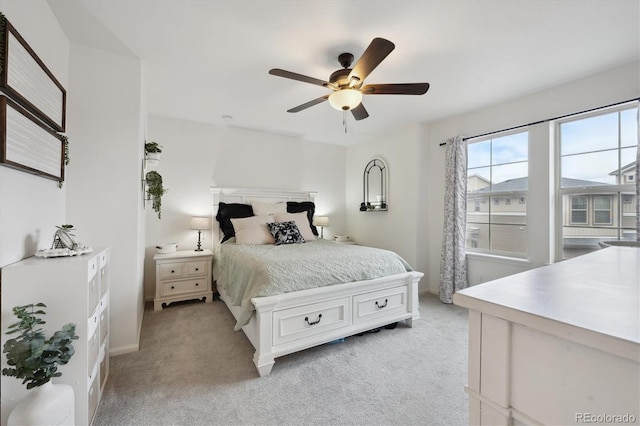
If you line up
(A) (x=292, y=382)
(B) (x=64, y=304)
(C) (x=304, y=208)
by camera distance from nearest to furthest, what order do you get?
(B) (x=64, y=304)
(A) (x=292, y=382)
(C) (x=304, y=208)

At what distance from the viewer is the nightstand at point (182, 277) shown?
3082 mm

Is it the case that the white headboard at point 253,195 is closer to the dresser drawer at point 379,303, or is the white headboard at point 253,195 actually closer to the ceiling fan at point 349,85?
the ceiling fan at point 349,85

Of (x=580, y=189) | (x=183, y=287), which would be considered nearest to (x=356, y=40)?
(x=580, y=189)

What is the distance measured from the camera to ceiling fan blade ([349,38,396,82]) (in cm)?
156

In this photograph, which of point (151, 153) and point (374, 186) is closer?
point (151, 153)

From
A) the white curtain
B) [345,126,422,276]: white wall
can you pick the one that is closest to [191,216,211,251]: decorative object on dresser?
[345,126,422,276]: white wall

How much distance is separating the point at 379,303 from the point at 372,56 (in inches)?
79.7

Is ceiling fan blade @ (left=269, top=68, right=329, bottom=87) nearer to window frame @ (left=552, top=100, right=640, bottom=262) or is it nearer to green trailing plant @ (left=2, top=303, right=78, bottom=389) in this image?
green trailing plant @ (left=2, top=303, right=78, bottom=389)

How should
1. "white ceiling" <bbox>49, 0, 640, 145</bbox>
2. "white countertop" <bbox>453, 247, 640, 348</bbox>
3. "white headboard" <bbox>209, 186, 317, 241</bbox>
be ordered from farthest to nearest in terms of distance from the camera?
"white headboard" <bbox>209, 186, 317, 241</bbox>
"white ceiling" <bbox>49, 0, 640, 145</bbox>
"white countertop" <bbox>453, 247, 640, 348</bbox>

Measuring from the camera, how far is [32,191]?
4.88ft

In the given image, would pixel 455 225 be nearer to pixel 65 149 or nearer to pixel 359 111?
pixel 359 111

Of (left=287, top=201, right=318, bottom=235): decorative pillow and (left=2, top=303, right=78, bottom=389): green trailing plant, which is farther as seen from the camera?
(left=287, top=201, right=318, bottom=235): decorative pillow

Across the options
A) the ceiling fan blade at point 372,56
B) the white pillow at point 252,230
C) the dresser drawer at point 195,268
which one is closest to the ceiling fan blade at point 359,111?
the ceiling fan blade at point 372,56

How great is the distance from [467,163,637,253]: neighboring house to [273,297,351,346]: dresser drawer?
223cm
